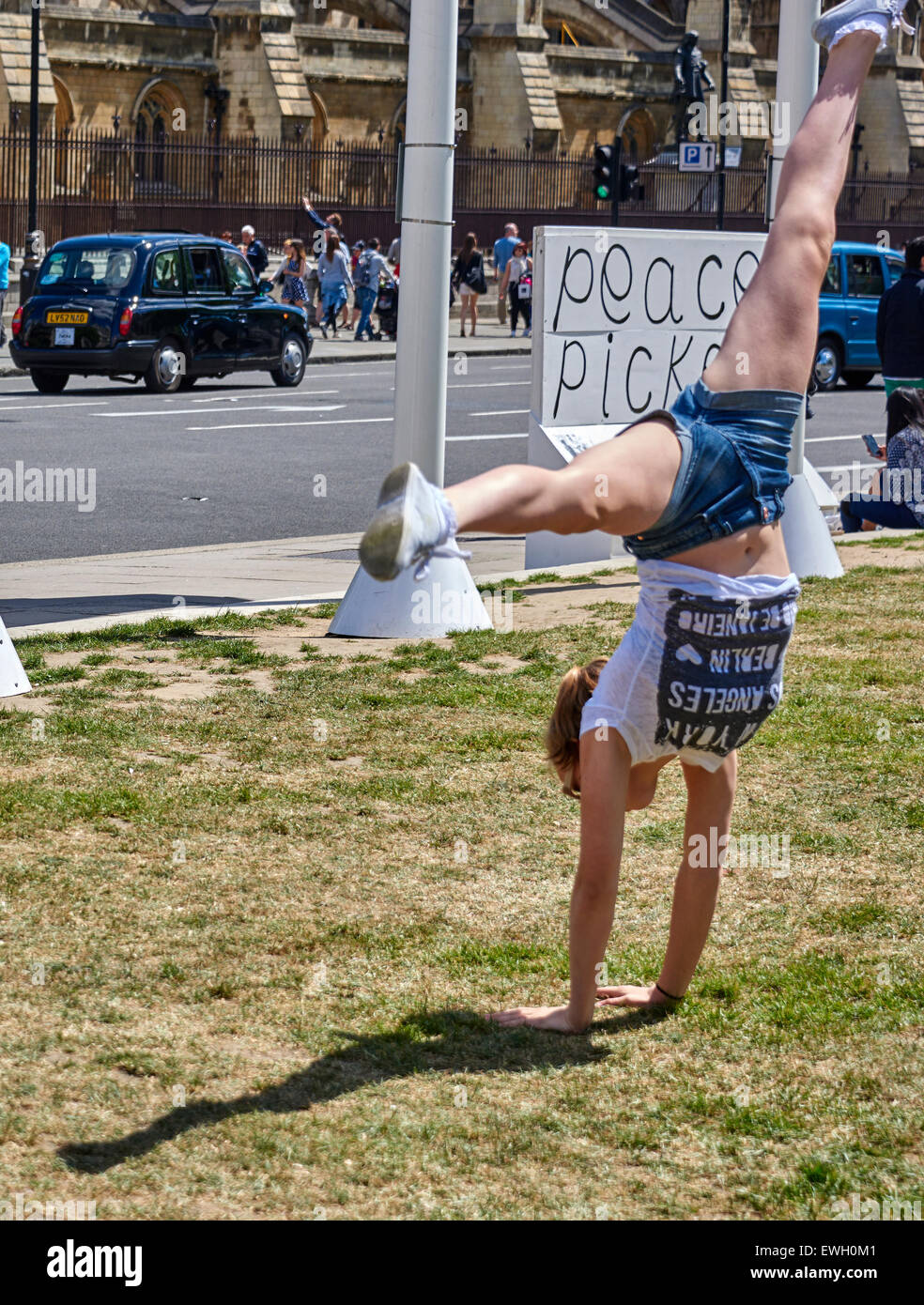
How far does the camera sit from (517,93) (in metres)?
54.3

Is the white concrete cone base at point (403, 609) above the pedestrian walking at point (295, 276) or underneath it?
underneath

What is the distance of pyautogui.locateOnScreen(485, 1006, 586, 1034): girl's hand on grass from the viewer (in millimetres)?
4012

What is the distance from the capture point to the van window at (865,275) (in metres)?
26.7

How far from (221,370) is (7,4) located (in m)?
23.7

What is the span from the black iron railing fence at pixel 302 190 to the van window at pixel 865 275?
33.5 feet

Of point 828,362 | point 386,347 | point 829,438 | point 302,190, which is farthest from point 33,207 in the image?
point 829,438

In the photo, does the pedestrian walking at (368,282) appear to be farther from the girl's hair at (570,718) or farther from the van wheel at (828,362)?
the girl's hair at (570,718)

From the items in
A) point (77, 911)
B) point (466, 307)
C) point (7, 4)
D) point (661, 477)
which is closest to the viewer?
point (661, 477)

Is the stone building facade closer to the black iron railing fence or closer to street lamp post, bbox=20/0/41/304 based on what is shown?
the black iron railing fence

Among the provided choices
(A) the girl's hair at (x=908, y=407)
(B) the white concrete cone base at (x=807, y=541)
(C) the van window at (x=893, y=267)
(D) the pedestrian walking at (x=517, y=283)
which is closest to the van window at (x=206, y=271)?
(C) the van window at (x=893, y=267)

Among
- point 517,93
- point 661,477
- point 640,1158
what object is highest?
point 517,93

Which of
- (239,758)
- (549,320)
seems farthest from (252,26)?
(239,758)

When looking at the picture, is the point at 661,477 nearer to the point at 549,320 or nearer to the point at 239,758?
the point at 239,758
